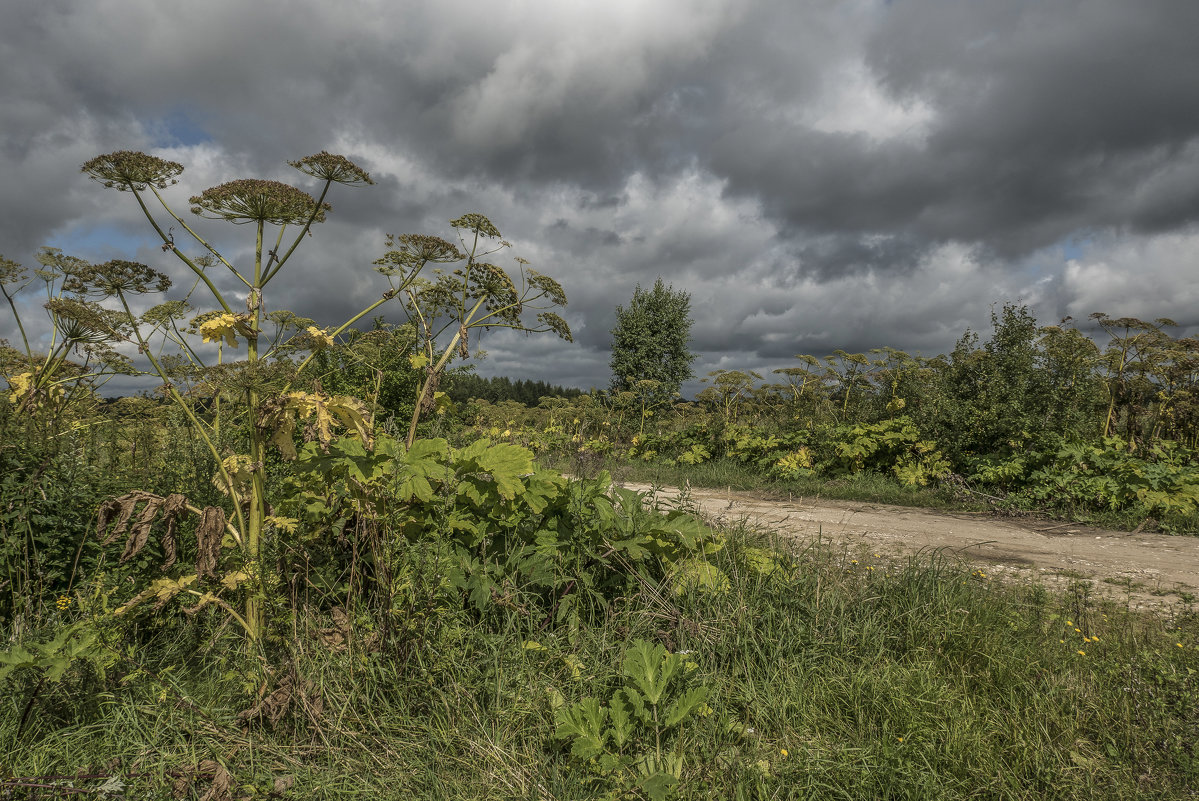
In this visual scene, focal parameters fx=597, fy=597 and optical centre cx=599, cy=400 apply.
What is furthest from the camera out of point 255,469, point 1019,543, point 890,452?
point 890,452

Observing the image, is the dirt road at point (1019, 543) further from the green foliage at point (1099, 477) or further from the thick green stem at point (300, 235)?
the thick green stem at point (300, 235)

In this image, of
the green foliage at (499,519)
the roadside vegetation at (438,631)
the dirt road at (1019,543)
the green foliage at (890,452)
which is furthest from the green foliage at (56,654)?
the green foliage at (890,452)

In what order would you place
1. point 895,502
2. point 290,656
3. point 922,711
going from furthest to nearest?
point 895,502, point 290,656, point 922,711

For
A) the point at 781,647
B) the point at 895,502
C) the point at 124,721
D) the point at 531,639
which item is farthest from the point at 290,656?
the point at 895,502

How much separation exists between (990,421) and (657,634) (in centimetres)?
874

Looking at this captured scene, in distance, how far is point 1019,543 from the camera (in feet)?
20.1

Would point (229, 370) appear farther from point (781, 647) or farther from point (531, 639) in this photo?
point (781, 647)

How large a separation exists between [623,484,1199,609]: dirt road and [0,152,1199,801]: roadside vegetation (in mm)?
871

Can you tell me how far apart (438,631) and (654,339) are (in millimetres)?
31313

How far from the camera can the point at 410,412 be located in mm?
6660

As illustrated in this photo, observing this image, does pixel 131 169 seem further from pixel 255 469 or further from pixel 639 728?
pixel 639 728

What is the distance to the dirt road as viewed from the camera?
178 inches

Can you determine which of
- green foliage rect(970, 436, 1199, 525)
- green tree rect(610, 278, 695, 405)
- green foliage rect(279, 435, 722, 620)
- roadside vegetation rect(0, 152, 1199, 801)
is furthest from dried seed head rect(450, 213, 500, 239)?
green tree rect(610, 278, 695, 405)

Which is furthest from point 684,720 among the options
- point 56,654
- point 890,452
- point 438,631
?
point 890,452
